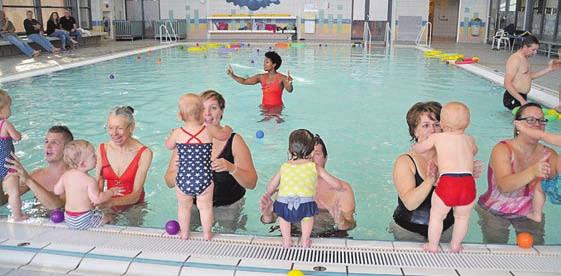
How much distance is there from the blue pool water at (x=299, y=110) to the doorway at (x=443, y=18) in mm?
18397

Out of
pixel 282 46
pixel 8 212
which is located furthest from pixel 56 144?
pixel 282 46

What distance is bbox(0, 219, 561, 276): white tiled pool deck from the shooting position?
258cm

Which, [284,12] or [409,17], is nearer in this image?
[409,17]

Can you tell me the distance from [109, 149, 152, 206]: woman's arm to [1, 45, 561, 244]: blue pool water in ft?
0.73

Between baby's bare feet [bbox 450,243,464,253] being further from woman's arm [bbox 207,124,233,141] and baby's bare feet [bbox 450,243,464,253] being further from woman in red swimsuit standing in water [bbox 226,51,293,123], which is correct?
woman in red swimsuit standing in water [bbox 226,51,293,123]

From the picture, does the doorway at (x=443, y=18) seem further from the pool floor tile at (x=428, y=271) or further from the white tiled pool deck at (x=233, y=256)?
the pool floor tile at (x=428, y=271)

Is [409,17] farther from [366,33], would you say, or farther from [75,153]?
[75,153]

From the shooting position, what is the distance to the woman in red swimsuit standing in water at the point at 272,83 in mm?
7305

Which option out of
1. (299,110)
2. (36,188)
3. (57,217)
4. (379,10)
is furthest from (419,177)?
(379,10)

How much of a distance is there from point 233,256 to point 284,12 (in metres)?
25.0

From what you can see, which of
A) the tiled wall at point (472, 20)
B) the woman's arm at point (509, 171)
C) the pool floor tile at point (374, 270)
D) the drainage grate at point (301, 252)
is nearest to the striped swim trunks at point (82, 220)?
the drainage grate at point (301, 252)

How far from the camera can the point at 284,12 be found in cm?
2672

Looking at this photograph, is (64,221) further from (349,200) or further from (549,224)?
(549,224)

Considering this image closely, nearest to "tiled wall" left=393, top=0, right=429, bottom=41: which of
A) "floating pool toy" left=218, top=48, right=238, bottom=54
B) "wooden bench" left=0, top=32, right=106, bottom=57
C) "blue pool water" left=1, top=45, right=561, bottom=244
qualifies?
"floating pool toy" left=218, top=48, right=238, bottom=54
